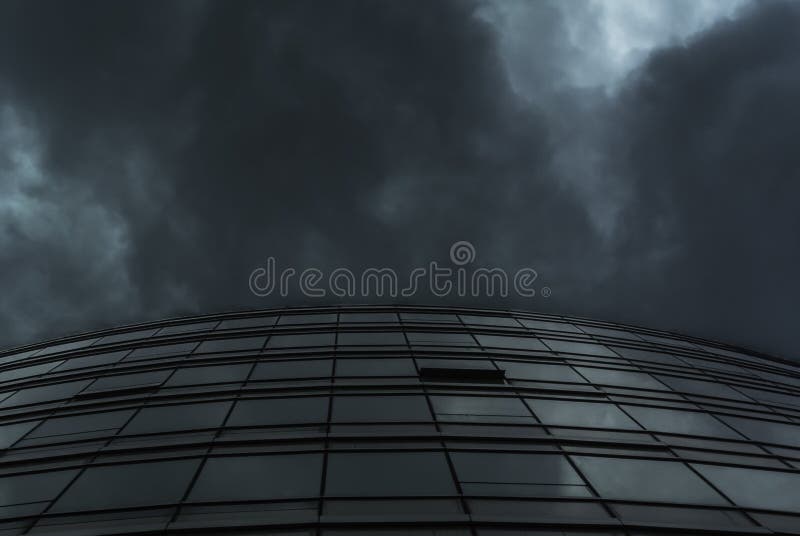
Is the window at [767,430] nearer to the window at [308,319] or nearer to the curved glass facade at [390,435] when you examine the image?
the curved glass facade at [390,435]

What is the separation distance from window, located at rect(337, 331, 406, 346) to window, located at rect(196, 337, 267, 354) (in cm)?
307

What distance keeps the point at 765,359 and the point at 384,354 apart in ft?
71.2

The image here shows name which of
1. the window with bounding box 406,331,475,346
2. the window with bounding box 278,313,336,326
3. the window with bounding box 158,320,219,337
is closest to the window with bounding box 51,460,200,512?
the window with bounding box 406,331,475,346

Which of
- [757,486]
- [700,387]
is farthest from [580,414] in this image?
[700,387]

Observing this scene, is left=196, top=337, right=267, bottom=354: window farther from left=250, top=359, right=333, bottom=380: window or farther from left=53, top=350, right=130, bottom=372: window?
left=53, top=350, right=130, bottom=372: window

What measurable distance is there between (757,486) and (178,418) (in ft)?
46.1

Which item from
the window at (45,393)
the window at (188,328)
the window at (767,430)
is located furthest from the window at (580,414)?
the window at (45,393)

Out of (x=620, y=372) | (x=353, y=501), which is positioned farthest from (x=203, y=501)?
(x=620, y=372)

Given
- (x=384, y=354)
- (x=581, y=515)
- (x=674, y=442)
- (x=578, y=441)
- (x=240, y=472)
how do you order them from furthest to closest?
(x=384, y=354), (x=674, y=442), (x=578, y=441), (x=240, y=472), (x=581, y=515)

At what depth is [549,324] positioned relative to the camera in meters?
24.2

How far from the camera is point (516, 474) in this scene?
36.8ft

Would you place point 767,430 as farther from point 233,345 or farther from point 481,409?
point 233,345

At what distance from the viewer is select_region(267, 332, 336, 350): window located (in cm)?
1964

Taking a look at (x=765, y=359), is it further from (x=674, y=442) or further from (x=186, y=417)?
(x=186, y=417)
